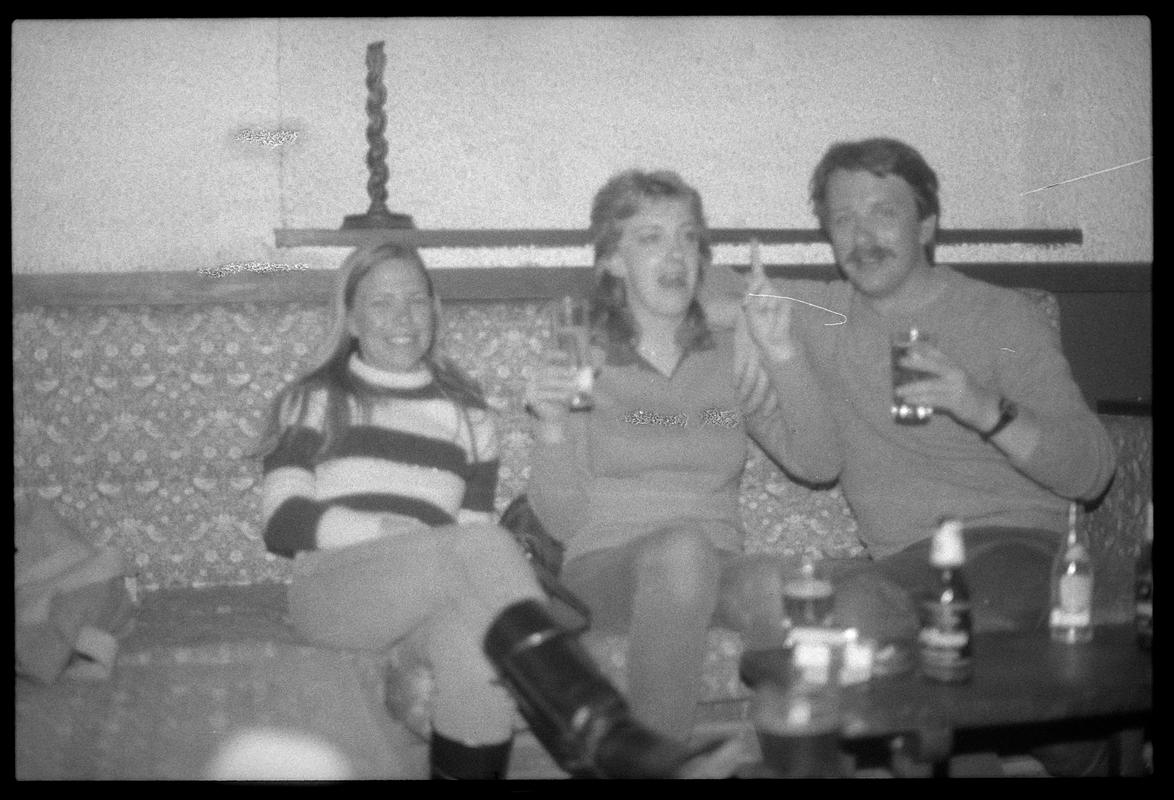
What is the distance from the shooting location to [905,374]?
194 centimetres

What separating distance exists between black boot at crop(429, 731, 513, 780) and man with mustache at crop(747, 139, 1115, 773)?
648 millimetres

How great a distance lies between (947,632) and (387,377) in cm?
116

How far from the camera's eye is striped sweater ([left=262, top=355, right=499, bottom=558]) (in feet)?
6.40

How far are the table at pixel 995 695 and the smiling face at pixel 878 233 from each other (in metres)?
0.79

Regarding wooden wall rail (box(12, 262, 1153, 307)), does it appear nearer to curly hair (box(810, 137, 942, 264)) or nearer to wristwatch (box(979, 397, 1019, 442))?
curly hair (box(810, 137, 942, 264))

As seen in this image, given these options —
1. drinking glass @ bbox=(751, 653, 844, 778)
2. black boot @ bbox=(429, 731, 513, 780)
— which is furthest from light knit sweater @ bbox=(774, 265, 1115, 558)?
black boot @ bbox=(429, 731, 513, 780)

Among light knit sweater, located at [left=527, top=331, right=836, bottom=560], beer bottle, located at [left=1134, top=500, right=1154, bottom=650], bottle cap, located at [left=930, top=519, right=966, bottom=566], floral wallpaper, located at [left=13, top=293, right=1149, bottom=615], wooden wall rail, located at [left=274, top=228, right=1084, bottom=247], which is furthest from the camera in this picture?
wooden wall rail, located at [left=274, top=228, right=1084, bottom=247]

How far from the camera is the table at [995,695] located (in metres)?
1.47

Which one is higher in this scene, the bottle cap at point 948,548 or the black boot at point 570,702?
the bottle cap at point 948,548

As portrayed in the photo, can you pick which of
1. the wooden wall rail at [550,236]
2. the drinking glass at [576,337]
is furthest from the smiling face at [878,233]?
the drinking glass at [576,337]

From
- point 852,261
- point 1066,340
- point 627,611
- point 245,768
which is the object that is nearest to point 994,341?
point 852,261

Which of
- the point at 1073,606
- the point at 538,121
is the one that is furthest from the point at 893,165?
the point at 1073,606

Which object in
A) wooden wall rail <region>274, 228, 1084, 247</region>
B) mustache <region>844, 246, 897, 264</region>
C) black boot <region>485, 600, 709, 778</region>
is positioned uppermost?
wooden wall rail <region>274, 228, 1084, 247</region>

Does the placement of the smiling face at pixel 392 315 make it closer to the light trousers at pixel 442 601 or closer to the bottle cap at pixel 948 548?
the light trousers at pixel 442 601
